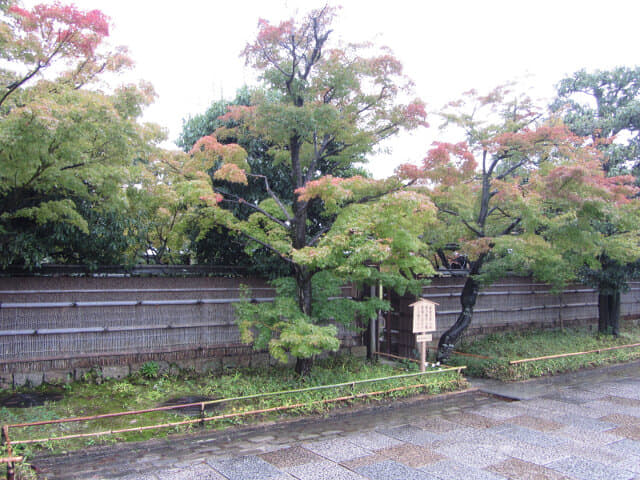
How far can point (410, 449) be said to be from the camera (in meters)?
7.12

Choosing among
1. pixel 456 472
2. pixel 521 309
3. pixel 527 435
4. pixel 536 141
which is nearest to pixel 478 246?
pixel 536 141

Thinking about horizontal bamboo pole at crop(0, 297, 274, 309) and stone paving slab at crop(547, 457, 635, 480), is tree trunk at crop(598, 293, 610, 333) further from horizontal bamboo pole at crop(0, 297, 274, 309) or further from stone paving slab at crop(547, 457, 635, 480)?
horizontal bamboo pole at crop(0, 297, 274, 309)

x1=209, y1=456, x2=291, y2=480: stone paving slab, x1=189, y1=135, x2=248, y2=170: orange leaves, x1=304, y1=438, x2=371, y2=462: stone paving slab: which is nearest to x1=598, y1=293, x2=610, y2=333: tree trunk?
x1=304, y1=438, x2=371, y2=462: stone paving slab

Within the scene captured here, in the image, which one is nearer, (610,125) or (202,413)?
(202,413)

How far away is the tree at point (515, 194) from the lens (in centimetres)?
1048

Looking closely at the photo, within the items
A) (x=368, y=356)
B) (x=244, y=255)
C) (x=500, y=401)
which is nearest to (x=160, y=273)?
(x=244, y=255)

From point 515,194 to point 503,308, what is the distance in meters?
7.31

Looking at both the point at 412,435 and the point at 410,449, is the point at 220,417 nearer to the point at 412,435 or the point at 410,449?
the point at 410,449

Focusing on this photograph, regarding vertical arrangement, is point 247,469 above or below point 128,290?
below

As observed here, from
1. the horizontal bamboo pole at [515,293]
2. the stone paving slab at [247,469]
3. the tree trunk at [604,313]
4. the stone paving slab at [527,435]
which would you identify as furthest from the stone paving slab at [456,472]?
the tree trunk at [604,313]

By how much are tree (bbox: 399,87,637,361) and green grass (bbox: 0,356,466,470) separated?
293cm

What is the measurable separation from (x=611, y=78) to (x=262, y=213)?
14.6m

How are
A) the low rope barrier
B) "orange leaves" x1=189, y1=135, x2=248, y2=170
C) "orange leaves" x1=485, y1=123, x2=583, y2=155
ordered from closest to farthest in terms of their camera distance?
1. the low rope barrier
2. "orange leaves" x1=189, y1=135, x2=248, y2=170
3. "orange leaves" x1=485, y1=123, x2=583, y2=155

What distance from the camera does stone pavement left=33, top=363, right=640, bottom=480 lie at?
20.2 feet
